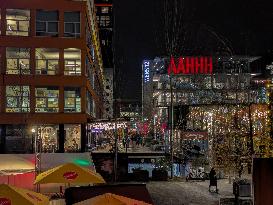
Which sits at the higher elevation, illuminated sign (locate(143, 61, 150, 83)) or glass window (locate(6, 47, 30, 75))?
illuminated sign (locate(143, 61, 150, 83))

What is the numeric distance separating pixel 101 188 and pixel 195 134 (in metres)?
27.1

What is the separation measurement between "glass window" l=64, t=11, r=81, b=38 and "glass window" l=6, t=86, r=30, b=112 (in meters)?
6.60

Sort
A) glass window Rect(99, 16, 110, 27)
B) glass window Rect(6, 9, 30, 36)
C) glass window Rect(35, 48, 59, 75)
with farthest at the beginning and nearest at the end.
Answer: glass window Rect(99, 16, 110, 27) < glass window Rect(35, 48, 59, 75) < glass window Rect(6, 9, 30, 36)

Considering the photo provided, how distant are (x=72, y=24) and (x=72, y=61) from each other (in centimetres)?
349

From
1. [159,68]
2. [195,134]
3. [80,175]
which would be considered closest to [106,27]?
[159,68]

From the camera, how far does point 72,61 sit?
45.6 m

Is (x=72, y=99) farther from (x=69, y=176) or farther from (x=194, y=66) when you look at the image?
(x=194, y=66)

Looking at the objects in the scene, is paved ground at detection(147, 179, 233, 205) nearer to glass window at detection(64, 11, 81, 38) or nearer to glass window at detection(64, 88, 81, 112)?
glass window at detection(64, 88, 81, 112)

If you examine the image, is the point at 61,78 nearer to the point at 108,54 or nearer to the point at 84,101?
the point at 84,101

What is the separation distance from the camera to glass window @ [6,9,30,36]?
4366 cm

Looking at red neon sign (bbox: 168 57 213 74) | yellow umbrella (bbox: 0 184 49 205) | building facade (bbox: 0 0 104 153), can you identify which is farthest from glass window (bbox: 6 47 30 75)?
red neon sign (bbox: 168 57 213 74)

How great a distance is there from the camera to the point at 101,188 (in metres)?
11.9

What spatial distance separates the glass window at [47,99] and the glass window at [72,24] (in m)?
5.48

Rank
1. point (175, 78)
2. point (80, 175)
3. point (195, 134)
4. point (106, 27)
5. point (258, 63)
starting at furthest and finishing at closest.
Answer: point (106, 27) → point (258, 63) → point (175, 78) → point (195, 134) → point (80, 175)
